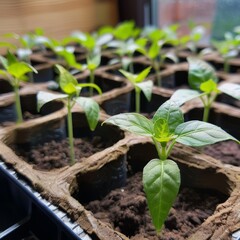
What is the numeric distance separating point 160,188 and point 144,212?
169 millimetres

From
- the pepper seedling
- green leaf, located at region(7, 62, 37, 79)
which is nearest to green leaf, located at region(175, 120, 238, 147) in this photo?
the pepper seedling

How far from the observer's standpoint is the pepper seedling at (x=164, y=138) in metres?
0.42

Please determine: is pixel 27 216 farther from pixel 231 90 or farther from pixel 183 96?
pixel 231 90

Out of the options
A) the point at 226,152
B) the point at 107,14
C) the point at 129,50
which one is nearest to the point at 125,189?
the point at 226,152

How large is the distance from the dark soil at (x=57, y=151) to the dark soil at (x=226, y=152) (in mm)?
259

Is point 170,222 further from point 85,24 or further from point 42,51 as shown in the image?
point 85,24

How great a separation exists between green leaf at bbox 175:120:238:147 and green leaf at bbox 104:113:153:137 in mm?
47

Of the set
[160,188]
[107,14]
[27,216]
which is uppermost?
[107,14]

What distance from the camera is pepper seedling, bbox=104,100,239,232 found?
0.42 meters

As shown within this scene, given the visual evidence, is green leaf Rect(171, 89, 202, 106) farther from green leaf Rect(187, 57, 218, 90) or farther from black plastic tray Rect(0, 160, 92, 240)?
black plastic tray Rect(0, 160, 92, 240)

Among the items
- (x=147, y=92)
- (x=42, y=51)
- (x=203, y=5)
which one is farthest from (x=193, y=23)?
(x=147, y=92)

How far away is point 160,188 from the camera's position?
427 mm

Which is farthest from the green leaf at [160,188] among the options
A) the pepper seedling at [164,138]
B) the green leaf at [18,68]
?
the green leaf at [18,68]

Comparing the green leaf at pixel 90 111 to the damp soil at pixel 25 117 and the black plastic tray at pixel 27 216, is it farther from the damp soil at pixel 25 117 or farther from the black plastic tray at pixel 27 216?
the damp soil at pixel 25 117
